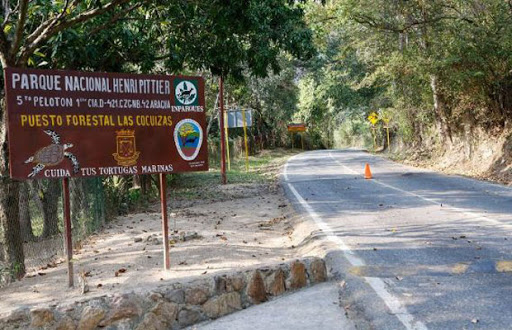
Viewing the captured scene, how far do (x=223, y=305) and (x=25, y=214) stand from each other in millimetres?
9902

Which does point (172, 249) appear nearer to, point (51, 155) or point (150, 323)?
point (51, 155)

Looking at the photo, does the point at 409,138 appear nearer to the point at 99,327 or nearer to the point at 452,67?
the point at 452,67

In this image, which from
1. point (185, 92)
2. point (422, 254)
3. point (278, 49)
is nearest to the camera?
point (185, 92)

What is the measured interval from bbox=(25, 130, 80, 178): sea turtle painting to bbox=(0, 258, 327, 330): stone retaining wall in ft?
5.56

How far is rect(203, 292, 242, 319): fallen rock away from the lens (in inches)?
218

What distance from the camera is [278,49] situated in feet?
36.6

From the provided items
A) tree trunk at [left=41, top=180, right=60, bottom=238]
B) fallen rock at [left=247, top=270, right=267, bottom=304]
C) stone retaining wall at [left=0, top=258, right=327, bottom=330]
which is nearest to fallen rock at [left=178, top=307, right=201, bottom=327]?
stone retaining wall at [left=0, top=258, right=327, bottom=330]

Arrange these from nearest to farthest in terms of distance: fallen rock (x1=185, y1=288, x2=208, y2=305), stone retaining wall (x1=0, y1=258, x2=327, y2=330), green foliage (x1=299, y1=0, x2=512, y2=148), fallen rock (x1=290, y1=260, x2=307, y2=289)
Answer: stone retaining wall (x1=0, y1=258, x2=327, y2=330)
fallen rock (x1=185, y1=288, x2=208, y2=305)
fallen rock (x1=290, y1=260, x2=307, y2=289)
green foliage (x1=299, y1=0, x2=512, y2=148)

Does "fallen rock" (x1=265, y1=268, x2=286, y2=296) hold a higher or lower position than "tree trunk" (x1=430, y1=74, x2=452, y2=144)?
lower

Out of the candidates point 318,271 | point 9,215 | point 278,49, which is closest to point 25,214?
point 9,215

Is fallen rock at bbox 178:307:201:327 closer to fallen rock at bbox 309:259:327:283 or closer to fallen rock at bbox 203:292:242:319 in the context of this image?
fallen rock at bbox 203:292:242:319

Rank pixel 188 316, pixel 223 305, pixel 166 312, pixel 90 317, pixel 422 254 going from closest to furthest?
pixel 90 317 → pixel 166 312 → pixel 188 316 → pixel 223 305 → pixel 422 254

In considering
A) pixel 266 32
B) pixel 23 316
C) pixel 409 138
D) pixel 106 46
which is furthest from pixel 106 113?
pixel 409 138

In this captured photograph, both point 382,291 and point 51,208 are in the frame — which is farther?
point 51,208
